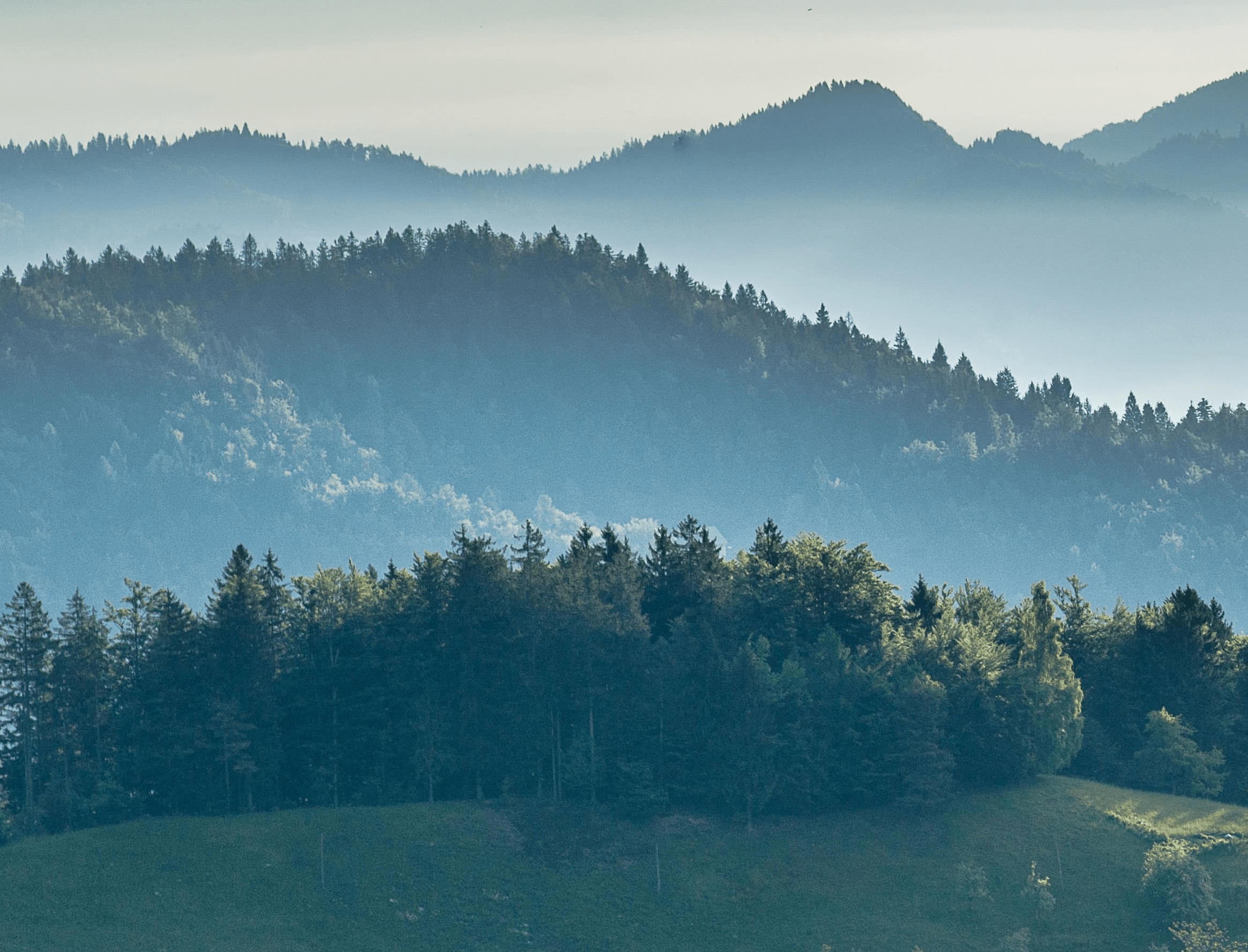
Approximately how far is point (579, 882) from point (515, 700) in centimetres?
1338

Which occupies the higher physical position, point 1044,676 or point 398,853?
point 1044,676

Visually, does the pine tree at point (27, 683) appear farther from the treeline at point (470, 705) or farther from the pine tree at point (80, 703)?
the pine tree at point (80, 703)

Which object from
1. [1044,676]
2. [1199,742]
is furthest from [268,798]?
[1199,742]

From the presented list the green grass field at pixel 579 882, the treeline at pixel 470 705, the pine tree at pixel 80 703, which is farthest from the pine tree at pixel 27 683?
the green grass field at pixel 579 882

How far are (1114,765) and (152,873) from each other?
61.8m

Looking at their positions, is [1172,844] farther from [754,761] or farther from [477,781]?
[477,781]

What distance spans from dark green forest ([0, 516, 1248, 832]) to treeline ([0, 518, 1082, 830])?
14 centimetres

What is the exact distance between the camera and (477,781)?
365ft

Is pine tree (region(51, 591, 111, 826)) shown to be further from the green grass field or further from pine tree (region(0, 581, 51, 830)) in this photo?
the green grass field

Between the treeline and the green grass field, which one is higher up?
the treeline

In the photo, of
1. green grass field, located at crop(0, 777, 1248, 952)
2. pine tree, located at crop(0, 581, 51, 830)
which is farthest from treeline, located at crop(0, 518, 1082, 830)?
green grass field, located at crop(0, 777, 1248, 952)

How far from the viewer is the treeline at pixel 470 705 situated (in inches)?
4296

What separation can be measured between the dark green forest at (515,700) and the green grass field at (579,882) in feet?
11.3

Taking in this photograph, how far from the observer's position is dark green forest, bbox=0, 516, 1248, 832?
10925 cm
